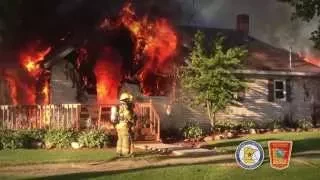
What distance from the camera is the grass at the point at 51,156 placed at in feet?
51.3

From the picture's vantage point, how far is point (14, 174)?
13.3m

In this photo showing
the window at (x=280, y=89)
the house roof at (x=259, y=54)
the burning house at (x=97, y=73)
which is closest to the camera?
the burning house at (x=97, y=73)

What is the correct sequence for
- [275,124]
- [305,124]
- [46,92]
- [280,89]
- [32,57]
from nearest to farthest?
[32,57], [46,92], [275,124], [305,124], [280,89]

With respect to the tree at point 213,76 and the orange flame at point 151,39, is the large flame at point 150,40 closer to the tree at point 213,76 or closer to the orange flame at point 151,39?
the orange flame at point 151,39

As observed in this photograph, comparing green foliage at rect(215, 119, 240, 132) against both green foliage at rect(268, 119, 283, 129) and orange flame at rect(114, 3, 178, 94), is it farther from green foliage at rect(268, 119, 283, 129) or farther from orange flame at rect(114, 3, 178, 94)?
orange flame at rect(114, 3, 178, 94)

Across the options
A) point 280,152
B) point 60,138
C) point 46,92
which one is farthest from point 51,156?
point 46,92

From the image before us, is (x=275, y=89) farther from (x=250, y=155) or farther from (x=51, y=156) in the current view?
(x=250, y=155)

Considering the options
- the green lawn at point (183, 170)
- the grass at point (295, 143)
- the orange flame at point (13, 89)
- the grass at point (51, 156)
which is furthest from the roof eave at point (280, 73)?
the green lawn at point (183, 170)

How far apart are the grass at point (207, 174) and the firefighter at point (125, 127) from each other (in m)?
2.61

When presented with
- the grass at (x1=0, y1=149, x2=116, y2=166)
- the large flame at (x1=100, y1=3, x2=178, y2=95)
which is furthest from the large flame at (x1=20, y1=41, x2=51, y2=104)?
the grass at (x1=0, y1=149, x2=116, y2=166)

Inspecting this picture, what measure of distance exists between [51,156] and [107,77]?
697cm

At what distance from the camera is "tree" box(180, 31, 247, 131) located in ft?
78.6

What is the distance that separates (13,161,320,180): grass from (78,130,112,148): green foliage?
5.59 m

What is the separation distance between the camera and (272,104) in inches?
1139
